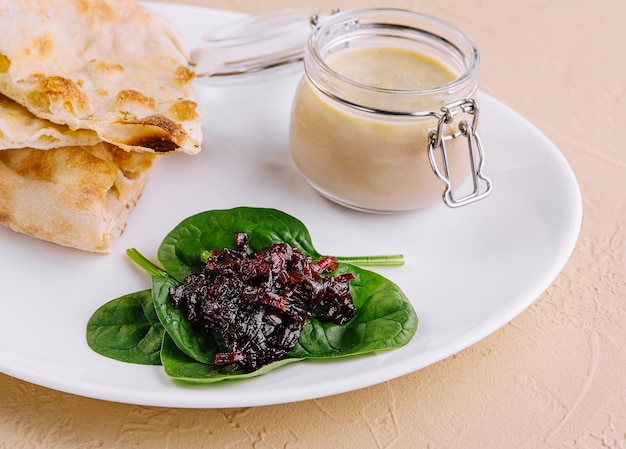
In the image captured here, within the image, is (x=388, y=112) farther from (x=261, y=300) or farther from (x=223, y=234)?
(x=261, y=300)

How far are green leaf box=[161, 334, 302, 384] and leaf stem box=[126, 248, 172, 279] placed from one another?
1.35 feet

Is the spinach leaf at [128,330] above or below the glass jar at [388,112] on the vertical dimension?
below

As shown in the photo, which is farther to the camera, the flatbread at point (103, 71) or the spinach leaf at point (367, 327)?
the flatbread at point (103, 71)

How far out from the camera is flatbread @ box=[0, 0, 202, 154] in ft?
10.7

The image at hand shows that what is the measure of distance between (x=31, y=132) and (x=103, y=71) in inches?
18.3

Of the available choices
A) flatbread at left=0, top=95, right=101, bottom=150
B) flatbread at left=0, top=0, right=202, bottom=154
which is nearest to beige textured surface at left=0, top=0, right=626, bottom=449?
flatbread at left=0, top=95, right=101, bottom=150

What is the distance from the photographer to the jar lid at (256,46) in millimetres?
4020

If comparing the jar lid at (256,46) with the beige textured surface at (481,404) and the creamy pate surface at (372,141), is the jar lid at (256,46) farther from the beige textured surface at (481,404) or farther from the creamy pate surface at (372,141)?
the beige textured surface at (481,404)

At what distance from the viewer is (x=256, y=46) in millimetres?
4129

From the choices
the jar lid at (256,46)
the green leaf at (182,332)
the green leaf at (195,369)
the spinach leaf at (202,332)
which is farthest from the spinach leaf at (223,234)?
the jar lid at (256,46)

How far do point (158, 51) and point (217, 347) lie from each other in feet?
5.05

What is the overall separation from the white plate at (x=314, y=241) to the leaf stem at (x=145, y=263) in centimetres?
5

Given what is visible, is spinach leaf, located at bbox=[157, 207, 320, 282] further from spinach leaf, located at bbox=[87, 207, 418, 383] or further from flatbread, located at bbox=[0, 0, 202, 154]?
flatbread, located at bbox=[0, 0, 202, 154]

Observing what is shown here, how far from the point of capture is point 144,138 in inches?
129
